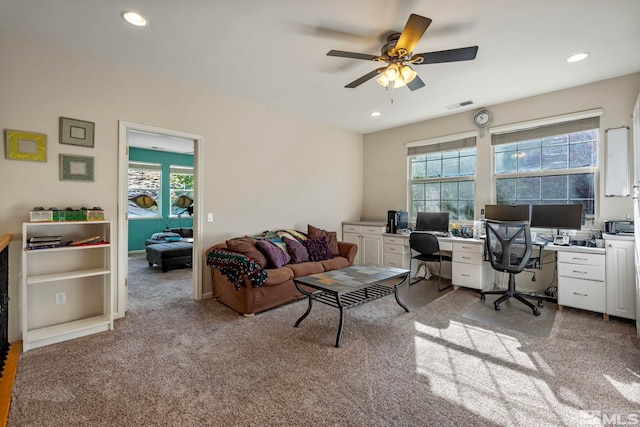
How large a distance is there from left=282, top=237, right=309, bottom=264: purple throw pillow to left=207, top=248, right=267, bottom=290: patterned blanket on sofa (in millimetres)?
740

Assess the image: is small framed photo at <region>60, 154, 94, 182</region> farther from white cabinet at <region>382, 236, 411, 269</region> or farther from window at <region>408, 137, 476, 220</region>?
window at <region>408, 137, 476, 220</region>

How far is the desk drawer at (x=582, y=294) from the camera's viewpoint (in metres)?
3.17

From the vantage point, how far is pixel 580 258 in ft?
10.8

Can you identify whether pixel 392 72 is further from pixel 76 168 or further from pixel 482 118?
pixel 76 168

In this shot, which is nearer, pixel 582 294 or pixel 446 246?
pixel 582 294

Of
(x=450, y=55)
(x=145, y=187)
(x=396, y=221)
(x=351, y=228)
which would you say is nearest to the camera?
(x=450, y=55)

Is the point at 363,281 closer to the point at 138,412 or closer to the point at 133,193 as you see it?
the point at 138,412

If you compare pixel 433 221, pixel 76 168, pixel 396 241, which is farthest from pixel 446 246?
pixel 76 168

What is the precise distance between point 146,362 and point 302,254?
215 cm

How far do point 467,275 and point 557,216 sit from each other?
1306mm

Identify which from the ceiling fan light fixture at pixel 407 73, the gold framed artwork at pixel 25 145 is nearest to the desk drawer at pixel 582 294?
the ceiling fan light fixture at pixel 407 73

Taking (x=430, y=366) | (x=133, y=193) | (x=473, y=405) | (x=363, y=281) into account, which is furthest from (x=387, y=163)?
(x=133, y=193)

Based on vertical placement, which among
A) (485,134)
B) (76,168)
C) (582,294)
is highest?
(485,134)

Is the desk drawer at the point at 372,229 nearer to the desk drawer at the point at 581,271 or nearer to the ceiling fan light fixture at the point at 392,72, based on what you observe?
the desk drawer at the point at 581,271
